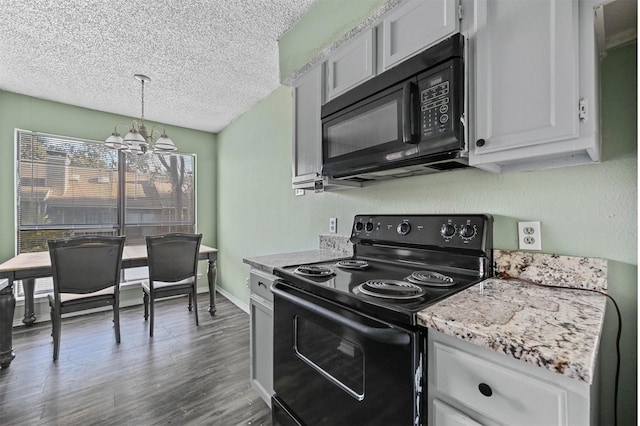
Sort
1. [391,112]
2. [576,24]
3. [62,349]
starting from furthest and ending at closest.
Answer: [62,349], [391,112], [576,24]

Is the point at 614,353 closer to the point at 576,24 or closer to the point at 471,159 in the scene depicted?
the point at 471,159

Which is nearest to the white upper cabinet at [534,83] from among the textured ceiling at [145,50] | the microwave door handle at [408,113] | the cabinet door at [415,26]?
the cabinet door at [415,26]

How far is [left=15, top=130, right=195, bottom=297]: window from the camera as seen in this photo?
10.1 ft

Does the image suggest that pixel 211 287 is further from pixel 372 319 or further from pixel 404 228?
pixel 372 319

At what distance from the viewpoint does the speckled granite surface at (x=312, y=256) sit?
1644 mm

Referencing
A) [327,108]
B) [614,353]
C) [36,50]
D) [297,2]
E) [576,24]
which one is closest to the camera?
[576,24]

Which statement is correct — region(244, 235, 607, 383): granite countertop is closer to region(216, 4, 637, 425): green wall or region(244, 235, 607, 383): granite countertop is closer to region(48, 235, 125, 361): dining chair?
region(216, 4, 637, 425): green wall

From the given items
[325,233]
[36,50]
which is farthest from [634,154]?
[36,50]

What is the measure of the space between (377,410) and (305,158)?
1.39m

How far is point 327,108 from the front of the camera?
5.10 ft

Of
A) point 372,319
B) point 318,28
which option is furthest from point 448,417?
point 318,28

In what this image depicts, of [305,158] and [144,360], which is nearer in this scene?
[305,158]

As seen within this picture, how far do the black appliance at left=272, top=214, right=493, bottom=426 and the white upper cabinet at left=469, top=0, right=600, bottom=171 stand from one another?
379mm

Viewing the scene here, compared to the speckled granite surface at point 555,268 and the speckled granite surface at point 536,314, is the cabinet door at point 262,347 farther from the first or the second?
the speckled granite surface at point 555,268
